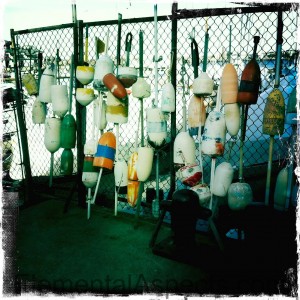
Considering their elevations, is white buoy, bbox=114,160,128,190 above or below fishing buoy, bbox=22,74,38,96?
below

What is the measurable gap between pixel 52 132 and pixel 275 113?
235cm

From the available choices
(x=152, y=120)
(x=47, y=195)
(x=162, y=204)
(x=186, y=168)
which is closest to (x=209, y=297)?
(x=162, y=204)

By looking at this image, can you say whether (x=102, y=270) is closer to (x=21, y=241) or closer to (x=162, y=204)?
(x=162, y=204)

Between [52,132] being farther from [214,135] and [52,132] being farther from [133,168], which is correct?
[214,135]

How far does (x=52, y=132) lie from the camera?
342 cm

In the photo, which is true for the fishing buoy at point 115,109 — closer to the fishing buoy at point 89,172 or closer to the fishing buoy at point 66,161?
the fishing buoy at point 89,172

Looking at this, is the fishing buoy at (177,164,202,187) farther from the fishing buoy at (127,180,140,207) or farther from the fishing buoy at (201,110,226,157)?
the fishing buoy at (127,180,140,207)

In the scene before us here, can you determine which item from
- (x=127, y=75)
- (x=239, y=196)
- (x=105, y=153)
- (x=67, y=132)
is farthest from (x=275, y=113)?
(x=67, y=132)

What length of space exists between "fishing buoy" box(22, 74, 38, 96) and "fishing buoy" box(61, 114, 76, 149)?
705 mm

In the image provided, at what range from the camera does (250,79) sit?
2602 millimetres

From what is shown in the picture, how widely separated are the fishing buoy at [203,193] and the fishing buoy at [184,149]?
0.88 feet

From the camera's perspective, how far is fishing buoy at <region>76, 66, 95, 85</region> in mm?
3195

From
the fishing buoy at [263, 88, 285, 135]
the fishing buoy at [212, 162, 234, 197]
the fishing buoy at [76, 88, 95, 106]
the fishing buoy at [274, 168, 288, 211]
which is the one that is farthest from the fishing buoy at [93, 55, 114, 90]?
the fishing buoy at [274, 168, 288, 211]

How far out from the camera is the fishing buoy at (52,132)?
134 inches
